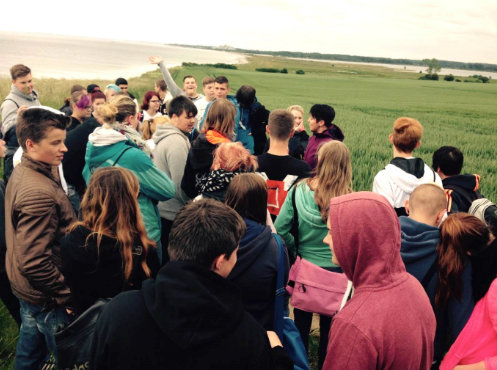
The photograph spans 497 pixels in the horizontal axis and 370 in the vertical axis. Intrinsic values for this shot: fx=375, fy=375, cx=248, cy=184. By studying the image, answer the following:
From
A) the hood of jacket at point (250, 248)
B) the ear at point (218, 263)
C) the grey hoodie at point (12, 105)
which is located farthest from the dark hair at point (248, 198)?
the grey hoodie at point (12, 105)

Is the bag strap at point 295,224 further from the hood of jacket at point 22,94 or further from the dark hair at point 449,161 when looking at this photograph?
the hood of jacket at point 22,94

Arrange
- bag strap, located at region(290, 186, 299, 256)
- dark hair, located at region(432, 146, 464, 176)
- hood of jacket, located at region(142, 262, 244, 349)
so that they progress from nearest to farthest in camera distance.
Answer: hood of jacket, located at region(142, 262, 244, 349) → bag strap, located at region(290, 186, 299, 256) → dark hair, located at region(432, 146, 464, 176)

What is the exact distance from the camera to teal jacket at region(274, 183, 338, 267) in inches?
117

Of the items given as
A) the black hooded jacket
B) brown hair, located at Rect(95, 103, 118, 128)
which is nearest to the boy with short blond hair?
brown hair, located at Rect(95, 103, 118, 128)

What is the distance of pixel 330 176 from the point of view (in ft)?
9.61

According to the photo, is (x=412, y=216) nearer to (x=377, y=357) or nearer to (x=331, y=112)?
(x=377, y=357)

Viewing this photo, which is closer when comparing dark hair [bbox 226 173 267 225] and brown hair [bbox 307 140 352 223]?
dark hair [bbox 226 173 267 225]

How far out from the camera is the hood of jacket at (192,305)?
1.23m

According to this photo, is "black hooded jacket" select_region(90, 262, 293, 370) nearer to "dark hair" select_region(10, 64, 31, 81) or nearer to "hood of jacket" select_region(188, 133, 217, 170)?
"hood of jacket" select_region(188, 133, 217, 170)

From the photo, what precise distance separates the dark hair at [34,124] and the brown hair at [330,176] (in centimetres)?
200

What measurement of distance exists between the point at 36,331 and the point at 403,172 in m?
3.39

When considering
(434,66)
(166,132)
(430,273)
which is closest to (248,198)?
(430,273)

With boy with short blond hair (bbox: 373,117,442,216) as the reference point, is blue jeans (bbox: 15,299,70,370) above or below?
below

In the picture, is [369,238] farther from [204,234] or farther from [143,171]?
[143,171]
